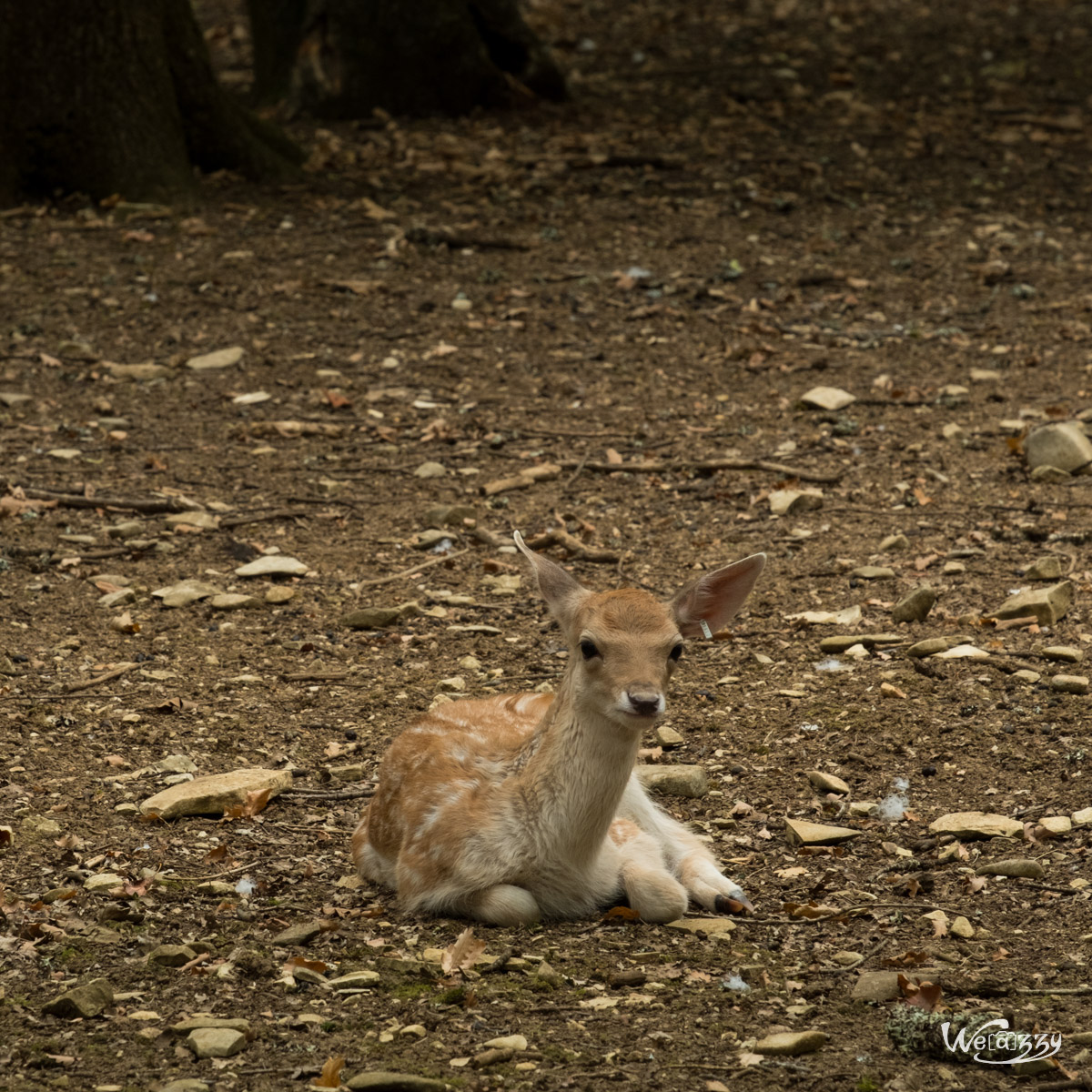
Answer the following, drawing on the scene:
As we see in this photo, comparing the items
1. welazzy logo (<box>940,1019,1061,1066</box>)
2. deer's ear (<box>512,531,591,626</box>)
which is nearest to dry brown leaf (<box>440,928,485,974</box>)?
deer's ear (<box>512,531,591,626</box>)

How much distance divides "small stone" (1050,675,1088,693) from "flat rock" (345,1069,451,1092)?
3.40 meters

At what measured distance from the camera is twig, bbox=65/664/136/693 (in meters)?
6.08

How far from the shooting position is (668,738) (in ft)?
19.3

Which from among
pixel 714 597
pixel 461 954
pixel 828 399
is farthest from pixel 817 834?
pixel 828 399

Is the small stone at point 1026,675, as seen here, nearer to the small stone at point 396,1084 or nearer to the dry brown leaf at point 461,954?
the dry brown leaf at point 461,954

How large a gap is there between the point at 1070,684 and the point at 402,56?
9805 mm

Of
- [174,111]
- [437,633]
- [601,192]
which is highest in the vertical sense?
[174,111]

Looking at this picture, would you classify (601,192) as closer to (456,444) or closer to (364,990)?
(456,444)

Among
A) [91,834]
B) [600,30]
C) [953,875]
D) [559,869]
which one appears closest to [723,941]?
[559,869]

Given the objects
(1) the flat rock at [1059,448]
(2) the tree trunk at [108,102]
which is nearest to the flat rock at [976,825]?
(1) the flat rock at [1059,448]

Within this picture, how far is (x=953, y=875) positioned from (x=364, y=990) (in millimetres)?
1946

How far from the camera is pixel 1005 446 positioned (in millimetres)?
8578

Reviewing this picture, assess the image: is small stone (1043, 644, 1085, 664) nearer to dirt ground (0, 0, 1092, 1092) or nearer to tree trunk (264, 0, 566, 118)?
dirt ground (0, 0, 1092, 1092)

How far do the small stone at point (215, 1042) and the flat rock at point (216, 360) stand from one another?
6730 millimetres
